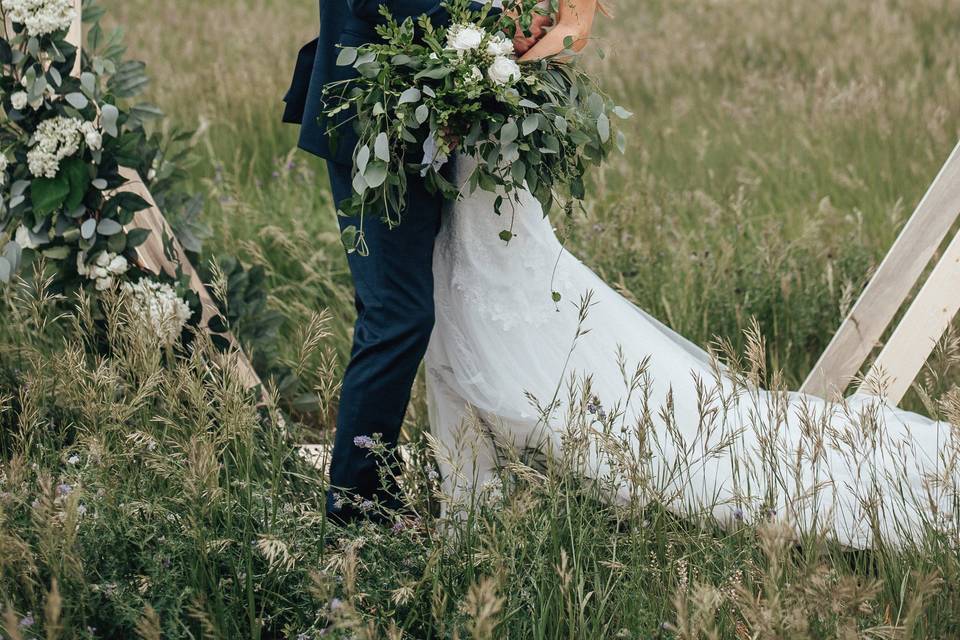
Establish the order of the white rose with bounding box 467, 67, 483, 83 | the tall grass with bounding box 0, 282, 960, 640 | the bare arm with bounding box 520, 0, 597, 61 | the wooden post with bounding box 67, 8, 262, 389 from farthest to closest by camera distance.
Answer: the wooden post with bounding box 67, 8, 262, 389, the bare arm with bounding box 520, 0, 597, 61, the white rose with bounding box 467, 67, 483, 83, the tall grass with bounding box 0, 282, 960, 640

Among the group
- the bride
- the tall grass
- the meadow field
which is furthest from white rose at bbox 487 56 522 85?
the tall grass

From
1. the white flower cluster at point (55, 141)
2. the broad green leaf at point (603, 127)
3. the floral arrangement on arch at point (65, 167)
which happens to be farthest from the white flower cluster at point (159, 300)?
the broad green leaf at point (603, 127)

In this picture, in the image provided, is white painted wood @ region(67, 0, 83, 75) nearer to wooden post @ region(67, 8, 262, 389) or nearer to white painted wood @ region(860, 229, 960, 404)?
wooden post @ region(67, 8, 262, 389)

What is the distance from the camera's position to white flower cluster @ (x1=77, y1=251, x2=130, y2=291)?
3.08m

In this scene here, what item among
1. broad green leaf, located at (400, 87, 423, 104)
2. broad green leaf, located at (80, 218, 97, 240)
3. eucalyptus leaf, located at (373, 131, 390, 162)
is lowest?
broad green leaf, located at (80, 218, 97, 240)

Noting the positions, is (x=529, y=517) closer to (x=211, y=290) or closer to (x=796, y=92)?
(x=211, y=290)

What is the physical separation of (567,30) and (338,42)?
1.79ft

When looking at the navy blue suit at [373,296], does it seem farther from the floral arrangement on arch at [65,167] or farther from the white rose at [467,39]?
the floral arrangement on arch at [65,167]

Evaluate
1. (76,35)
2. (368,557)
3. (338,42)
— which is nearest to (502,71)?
(338,42)

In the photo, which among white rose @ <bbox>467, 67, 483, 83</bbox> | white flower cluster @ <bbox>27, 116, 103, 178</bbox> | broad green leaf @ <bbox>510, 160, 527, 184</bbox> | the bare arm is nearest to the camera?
white rose @ <bbox>467, 67, 483, 83</bbox>

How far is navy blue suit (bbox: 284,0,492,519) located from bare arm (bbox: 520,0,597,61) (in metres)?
0.39

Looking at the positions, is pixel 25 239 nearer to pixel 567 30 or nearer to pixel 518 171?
pixel 518 171

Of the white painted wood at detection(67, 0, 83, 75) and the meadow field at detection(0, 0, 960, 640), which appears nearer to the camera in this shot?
the meadow field at detection(0, 0, 960, 640)

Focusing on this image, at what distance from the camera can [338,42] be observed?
253cm
